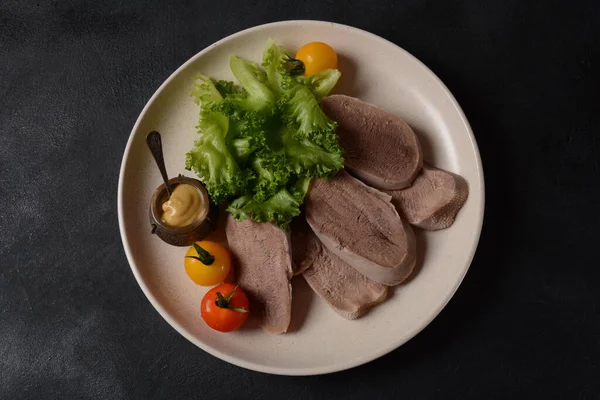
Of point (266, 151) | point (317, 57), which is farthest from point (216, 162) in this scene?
point (317, 57)

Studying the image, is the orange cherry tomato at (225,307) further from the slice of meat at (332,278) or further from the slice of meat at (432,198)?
the slice of meat at (432,198)

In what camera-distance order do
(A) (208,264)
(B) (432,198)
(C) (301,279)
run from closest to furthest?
(A) (208,264) → (B) (432,198) → (C) (301,279)

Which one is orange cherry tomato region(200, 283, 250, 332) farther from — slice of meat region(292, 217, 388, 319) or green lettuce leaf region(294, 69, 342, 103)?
green lettuce leaf region(294, 69, 342, 103)

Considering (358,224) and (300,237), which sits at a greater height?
(358,224)

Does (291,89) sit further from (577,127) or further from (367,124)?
(577,127)

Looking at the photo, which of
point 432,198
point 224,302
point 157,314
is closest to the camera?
point 224,302

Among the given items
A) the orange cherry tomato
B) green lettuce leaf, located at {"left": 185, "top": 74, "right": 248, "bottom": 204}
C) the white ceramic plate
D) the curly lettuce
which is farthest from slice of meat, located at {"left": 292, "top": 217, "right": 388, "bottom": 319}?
green lettuce leaf, located at {"left": 185, "top": 74, "right": 248, "bottom": 204}

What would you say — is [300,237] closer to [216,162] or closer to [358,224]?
[358,224]

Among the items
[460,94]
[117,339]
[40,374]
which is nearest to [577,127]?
[460,94]
